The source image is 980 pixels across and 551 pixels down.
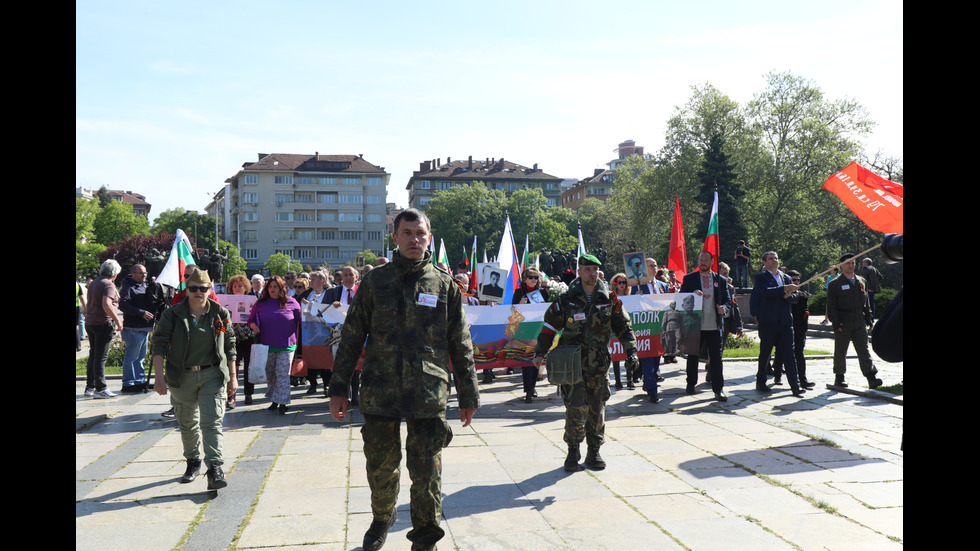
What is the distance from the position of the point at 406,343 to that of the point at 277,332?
5566 mm

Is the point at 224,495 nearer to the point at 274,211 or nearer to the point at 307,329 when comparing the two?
the point at 307,329

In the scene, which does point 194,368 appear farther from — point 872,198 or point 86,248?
point 86,248

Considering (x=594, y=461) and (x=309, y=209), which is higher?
(x=309, y=209)

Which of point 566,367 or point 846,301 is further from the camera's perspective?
point 846,301

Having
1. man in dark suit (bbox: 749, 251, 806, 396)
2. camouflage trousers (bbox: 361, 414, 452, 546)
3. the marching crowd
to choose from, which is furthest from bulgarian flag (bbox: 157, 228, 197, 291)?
man in dark suit (bbox: 749, 251, 806, 396)

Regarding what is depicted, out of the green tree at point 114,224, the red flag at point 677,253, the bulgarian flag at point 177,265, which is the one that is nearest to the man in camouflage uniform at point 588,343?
the bulgarian flag at point 177,265

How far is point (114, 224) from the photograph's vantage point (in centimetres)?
9106

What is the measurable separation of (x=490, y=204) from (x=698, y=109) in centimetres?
4413

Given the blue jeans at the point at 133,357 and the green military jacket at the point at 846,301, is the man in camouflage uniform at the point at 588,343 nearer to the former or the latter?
the green military jacket at the point at 846,301

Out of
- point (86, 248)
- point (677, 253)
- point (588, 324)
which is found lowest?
point (588, 324)

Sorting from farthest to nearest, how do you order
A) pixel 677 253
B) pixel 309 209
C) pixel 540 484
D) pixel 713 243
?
pixel 309 209, pixel 677 253, pixel 713 243, pixel 540 484

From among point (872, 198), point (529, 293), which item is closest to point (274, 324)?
point (529, 293)

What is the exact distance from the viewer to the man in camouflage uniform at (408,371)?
4.04 metres

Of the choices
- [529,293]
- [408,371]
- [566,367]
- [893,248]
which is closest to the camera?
[893,248]
